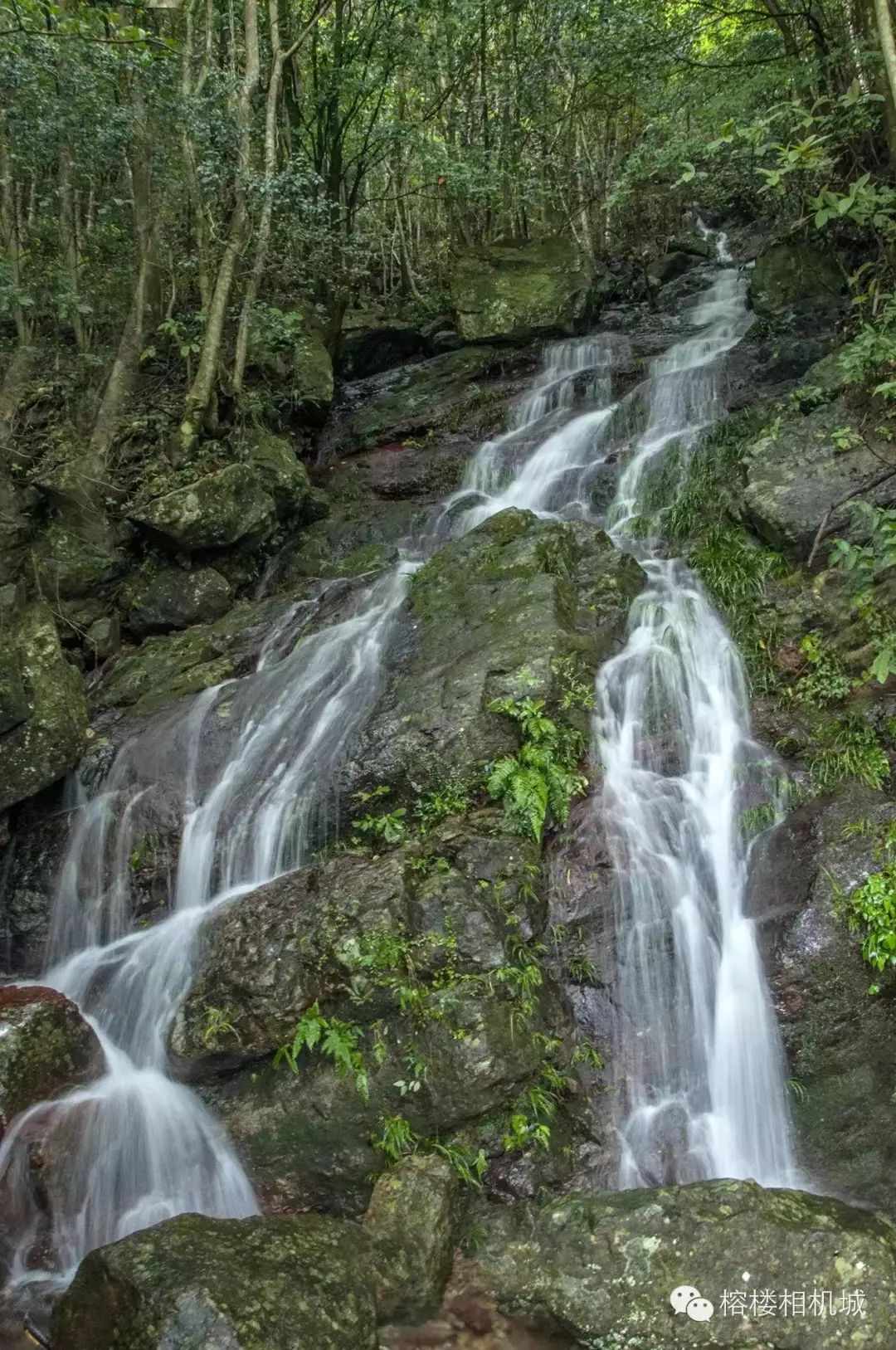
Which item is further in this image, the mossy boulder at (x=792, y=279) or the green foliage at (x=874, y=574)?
the mossy boulder at (x=792, y=279)

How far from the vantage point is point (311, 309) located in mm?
15062

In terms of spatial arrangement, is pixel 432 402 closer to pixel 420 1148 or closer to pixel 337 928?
pixel 337 928

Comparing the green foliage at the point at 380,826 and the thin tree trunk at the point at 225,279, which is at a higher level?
the thin tree trunk at the point at 225,279

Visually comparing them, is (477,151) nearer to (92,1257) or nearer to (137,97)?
(137,97)

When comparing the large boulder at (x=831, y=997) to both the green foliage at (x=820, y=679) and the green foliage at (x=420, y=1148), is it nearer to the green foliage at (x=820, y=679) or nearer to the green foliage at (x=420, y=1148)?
the green foliage at (x=820, y=679)

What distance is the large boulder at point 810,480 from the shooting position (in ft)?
27.2

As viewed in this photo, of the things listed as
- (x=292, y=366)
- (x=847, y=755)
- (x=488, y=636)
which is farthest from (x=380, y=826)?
(x=292, y=366)

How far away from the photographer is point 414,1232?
15.4 ft

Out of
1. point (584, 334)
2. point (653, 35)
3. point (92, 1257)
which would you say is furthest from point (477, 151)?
point (92, 1257)

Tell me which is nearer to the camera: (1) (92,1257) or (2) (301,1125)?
(1) (92,1257)

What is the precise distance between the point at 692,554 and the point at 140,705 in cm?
584

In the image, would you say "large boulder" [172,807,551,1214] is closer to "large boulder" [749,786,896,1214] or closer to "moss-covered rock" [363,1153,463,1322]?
"moss-covered rock" [363,1153,463,1322]

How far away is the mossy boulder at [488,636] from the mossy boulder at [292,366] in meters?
5.21

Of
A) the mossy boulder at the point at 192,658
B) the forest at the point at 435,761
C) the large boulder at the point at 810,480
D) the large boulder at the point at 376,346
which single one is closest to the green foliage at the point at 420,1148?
the forest at the point at 435,761
